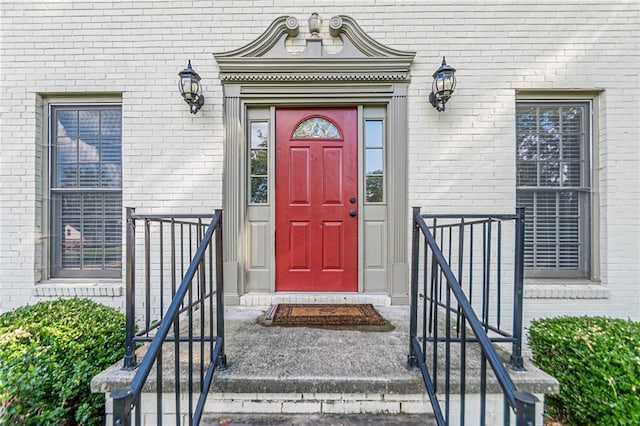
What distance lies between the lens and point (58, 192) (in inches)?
130

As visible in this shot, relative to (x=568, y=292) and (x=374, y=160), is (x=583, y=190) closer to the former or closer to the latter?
(x=568, y=292)

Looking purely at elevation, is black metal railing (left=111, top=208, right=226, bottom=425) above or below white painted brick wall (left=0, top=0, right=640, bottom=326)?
below

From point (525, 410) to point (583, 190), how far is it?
3.20m

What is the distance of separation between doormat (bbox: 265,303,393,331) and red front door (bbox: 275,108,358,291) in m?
0.32

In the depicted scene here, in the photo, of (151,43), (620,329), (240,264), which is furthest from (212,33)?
(620,329)

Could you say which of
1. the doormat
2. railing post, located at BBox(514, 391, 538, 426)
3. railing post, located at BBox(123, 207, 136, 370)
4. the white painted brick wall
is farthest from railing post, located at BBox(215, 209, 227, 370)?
railing post, located at BBox(514, 391, 538, 426)

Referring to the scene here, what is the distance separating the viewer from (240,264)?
319cm

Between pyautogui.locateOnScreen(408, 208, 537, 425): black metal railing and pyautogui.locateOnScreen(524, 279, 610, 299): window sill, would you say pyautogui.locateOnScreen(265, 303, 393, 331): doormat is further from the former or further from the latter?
pyautogui.locateOnScreen(524, 279, 610, 299): window sill

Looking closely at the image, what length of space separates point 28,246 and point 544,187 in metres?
5.47

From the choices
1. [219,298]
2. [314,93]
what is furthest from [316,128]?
[219,298]

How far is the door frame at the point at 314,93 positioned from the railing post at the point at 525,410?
82.6 inches

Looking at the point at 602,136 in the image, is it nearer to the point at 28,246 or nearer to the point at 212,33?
the point at 212,33

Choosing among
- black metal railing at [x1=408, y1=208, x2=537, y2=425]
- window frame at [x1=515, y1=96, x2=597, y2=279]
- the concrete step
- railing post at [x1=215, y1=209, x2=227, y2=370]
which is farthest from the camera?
window frame at [x1=515, y1=96, x2=597, y2=279]

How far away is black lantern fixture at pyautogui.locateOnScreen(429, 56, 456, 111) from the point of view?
9.55 feet
